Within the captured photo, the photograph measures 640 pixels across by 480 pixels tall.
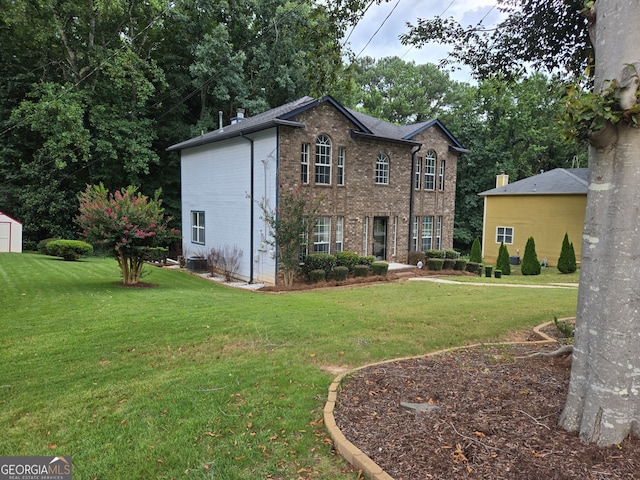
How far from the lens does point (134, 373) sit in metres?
5.00

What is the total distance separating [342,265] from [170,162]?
16.3 m

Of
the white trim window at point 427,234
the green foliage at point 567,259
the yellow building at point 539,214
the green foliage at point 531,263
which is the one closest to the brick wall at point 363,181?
the white trim window at point 427,234

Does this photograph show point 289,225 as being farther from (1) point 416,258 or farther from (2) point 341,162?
(1) point 416,258

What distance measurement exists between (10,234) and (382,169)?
755 inches

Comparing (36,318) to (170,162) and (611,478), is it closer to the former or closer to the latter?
(611,478)

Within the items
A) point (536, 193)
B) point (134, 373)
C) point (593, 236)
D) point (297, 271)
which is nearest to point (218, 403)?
point (134, 373)

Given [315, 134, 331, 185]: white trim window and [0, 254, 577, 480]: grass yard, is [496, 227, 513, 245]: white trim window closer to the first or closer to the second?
[315, 134, 331, 185]: white trim window

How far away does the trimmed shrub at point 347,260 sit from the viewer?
50.2 feet

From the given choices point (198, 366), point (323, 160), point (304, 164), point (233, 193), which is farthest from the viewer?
point (233, 193)

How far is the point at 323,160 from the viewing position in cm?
1548

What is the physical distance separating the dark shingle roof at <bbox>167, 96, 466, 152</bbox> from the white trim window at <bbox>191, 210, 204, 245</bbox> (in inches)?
125

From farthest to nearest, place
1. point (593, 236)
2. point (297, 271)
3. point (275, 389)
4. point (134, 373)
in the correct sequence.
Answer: point (297, 271) → point (134, 373) → point (275, 389) → point (593, 236)

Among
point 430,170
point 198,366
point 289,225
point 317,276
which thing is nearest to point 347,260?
point 317,276

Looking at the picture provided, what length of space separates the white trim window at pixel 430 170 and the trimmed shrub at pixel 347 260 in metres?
6.38
